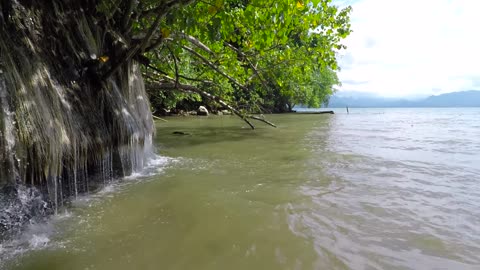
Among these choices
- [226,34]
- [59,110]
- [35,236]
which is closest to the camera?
[35,236]

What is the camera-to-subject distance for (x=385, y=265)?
2832 mm

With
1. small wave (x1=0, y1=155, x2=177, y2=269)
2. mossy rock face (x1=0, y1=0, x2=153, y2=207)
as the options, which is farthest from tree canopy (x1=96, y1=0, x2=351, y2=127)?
small wave (x1=0, y1=155, x2=177, y2=269)

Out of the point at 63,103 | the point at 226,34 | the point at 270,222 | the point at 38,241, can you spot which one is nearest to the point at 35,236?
the point at 38,241

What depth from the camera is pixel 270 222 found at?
3.82 m

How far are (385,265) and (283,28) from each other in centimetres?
436

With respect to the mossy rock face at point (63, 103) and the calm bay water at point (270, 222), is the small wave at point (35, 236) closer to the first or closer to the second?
the calm bay water at point (270, 222)

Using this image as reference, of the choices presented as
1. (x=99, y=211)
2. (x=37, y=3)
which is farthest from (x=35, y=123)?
(x=37, y=3)

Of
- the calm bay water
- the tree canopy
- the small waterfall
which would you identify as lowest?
the calm bay water

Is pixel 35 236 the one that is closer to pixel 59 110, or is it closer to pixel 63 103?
pixel 59 110

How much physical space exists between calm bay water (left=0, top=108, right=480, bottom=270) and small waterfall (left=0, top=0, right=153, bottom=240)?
0.43 metres

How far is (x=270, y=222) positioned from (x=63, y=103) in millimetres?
3333

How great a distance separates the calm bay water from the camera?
115 inches

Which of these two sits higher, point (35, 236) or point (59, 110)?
point (59, 110)

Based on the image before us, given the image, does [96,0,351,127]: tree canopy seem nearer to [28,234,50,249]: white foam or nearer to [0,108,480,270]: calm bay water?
[0,108,480,270]: calm bay water
